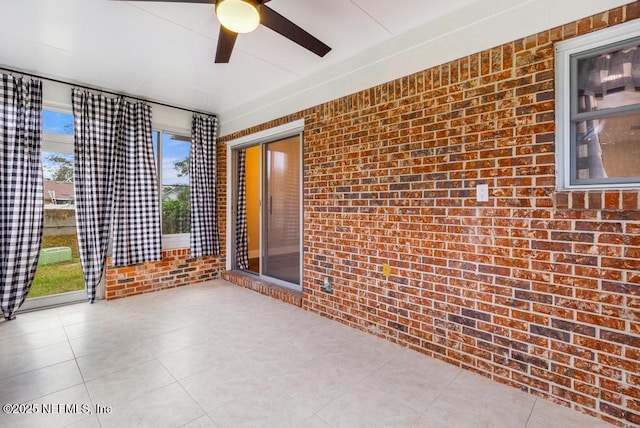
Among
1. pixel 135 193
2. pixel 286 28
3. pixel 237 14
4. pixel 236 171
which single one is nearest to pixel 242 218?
pixel 236 171

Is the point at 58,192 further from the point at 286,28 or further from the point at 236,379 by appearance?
the point at 286,28

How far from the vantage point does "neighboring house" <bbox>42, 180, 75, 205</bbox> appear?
339cm

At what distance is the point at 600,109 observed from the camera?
1742 mm

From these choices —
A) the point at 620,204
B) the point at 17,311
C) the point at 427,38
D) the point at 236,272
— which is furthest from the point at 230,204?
the point at 620,204

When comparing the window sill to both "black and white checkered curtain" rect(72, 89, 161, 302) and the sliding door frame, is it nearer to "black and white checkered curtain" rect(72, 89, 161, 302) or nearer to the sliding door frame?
the sliding door frame

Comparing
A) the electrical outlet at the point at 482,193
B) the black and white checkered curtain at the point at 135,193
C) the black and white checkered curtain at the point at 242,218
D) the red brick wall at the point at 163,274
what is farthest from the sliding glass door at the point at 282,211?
the electrical outlet at the point at 482,193

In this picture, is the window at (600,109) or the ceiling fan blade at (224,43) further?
the ceiling fan blade at (224,43)

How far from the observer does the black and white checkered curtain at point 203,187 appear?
438cm

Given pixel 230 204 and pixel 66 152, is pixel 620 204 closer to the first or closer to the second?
pixel 230 204

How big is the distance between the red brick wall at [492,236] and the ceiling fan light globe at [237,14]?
1298 millimetres

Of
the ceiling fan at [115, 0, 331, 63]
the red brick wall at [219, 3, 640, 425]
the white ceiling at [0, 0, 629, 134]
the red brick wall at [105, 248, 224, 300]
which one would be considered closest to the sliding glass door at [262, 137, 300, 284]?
the white ceiling at [0, 0, 629, 134]

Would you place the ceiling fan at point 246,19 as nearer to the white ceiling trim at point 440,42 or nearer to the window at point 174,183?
the white ceiling trim at point 440,42

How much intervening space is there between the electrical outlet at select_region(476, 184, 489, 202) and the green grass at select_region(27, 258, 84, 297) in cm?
437

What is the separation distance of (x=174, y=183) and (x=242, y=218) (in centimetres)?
112
